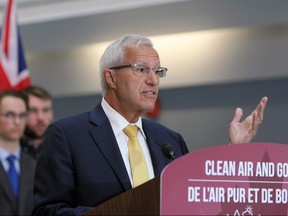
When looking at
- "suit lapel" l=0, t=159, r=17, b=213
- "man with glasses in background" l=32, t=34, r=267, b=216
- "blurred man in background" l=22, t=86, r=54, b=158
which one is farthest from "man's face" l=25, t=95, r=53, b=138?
"man with glasses in background" l=32, t=34, r=267, b=216

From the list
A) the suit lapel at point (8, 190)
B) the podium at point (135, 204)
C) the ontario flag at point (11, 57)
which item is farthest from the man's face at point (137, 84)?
the ontario flag at point (11, 57)

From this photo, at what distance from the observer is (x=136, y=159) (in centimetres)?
227

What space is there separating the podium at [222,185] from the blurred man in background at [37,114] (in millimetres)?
3263

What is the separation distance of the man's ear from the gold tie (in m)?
0.16

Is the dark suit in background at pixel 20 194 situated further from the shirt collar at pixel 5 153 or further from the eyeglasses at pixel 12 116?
the eyeglasses at pixel 12 116

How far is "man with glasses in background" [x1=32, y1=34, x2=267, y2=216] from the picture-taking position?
85.4 inches

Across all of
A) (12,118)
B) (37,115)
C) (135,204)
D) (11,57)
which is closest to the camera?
(135,204)

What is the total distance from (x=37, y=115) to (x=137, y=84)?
2.86 m

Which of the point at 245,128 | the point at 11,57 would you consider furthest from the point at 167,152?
the point at 11,57

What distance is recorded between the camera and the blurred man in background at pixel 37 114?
502 centimetres

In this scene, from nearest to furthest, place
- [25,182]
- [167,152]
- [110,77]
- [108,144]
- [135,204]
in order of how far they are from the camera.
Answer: [135,204] → [167,152] → [108,144] → [110,77] → [25,182]

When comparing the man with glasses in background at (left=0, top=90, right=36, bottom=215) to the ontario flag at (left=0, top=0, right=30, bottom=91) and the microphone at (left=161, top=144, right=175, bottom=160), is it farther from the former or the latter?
the microphone at (left=161, top=144, right=175, bottom=160)

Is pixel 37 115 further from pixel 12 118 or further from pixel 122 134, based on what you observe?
pixel 122 134

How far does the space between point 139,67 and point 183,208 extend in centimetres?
74
